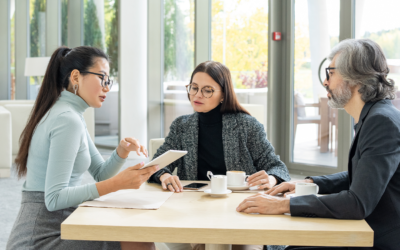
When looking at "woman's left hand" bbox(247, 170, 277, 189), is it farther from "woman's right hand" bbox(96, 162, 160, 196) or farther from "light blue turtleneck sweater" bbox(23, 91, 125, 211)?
"light blue turtleneck sweater" bbox(23, 91, 125, 211)

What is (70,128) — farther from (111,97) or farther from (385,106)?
(111,97)

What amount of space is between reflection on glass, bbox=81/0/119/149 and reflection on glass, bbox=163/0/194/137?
1.22 m

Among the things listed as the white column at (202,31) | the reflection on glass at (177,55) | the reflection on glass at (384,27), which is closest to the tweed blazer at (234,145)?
the reflection on glass at (384,27)

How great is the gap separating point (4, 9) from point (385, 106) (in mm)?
10682

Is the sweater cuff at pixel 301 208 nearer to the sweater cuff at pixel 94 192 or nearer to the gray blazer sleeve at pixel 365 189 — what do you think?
the gray blazer sleeve at pixel 365 189

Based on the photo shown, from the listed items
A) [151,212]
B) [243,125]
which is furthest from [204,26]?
[151,212]

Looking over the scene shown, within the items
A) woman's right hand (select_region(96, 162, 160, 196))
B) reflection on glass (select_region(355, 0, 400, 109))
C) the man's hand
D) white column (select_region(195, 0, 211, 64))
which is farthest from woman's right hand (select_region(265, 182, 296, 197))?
white column (select_region(195, 0, 211, 64))

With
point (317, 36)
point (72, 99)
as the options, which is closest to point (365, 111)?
point (72, 99)

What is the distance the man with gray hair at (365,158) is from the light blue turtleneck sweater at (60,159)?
635 mm

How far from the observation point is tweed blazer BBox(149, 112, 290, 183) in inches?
88.0

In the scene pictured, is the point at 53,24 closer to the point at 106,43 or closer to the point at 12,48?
the point at 12,48

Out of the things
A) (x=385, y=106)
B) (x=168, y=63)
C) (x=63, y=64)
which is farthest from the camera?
(x=168, y=63)

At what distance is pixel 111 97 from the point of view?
758 cm

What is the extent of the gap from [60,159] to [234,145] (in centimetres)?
100
